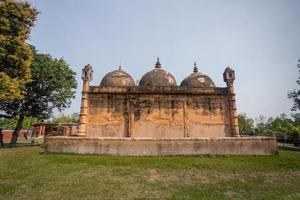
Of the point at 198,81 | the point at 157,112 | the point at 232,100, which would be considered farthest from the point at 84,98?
the point at 232,100

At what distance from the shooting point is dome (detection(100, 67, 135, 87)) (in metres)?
16.9

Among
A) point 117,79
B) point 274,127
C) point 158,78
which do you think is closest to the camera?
point 117,79

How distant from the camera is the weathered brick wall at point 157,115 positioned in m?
14.4

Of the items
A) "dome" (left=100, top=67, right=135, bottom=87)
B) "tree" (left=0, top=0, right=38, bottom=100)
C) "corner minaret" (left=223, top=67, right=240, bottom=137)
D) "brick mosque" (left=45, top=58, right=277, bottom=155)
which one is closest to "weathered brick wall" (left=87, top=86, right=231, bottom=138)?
"brick mosque" (left=45, top=58, right=277, bottom=155)

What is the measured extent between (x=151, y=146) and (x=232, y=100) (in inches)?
272

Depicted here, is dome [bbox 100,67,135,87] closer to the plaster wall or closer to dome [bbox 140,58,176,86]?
dome [bbox 140,58,176,86]

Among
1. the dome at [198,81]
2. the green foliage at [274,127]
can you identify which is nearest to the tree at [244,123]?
the green foliage at [274,127]

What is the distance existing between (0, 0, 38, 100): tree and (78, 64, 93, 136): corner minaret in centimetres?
392

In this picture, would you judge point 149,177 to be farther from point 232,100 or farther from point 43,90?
point 43,90

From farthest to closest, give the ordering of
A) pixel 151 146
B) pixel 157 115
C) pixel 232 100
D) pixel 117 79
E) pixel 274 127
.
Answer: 1. pixel 274 127
2. pixel 117 79
3. pixel 232 100
4. pixel 157 115
5. pixel 151 146

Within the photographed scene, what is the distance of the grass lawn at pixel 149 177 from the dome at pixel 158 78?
7.46 metres

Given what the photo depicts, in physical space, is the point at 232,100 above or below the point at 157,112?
above

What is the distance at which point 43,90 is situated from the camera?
1888 centimetres

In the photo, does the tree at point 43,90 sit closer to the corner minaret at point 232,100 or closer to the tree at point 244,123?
the corner minaret at point 232,100
